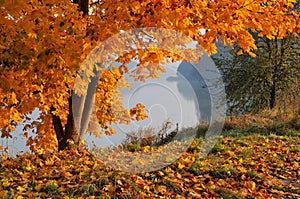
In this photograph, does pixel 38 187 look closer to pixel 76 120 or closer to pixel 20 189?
pixel 20 189

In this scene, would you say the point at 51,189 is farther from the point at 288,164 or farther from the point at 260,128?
the point at 260,128

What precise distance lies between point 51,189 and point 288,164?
16.9 feet

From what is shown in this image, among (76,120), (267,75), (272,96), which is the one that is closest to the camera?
(76,120)

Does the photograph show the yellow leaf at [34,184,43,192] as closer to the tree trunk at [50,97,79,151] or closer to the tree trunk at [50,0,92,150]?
the tree trunk at [50,0,92,150]

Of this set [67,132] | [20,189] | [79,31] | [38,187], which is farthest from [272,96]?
[20,189]

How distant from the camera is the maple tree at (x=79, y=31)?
19.1 feet

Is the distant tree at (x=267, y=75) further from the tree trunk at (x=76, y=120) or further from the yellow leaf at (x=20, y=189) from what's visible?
the yellow leaf at (x=20, y=189)

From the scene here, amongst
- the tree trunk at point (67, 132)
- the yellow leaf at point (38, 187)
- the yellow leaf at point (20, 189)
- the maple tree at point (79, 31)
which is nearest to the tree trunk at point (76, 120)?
the tree trunk at point (67, 132)

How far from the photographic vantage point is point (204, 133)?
1204 cm

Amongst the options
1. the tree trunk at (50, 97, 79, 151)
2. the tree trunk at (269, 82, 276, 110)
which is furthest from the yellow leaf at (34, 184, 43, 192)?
Result: the tree trunk at (269, 82, 276, 110)

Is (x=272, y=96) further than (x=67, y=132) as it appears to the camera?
Yes

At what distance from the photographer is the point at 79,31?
675cm

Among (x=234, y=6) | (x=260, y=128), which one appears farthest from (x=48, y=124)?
(x=260, y=128)

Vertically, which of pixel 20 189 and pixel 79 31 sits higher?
pixel 79 31
